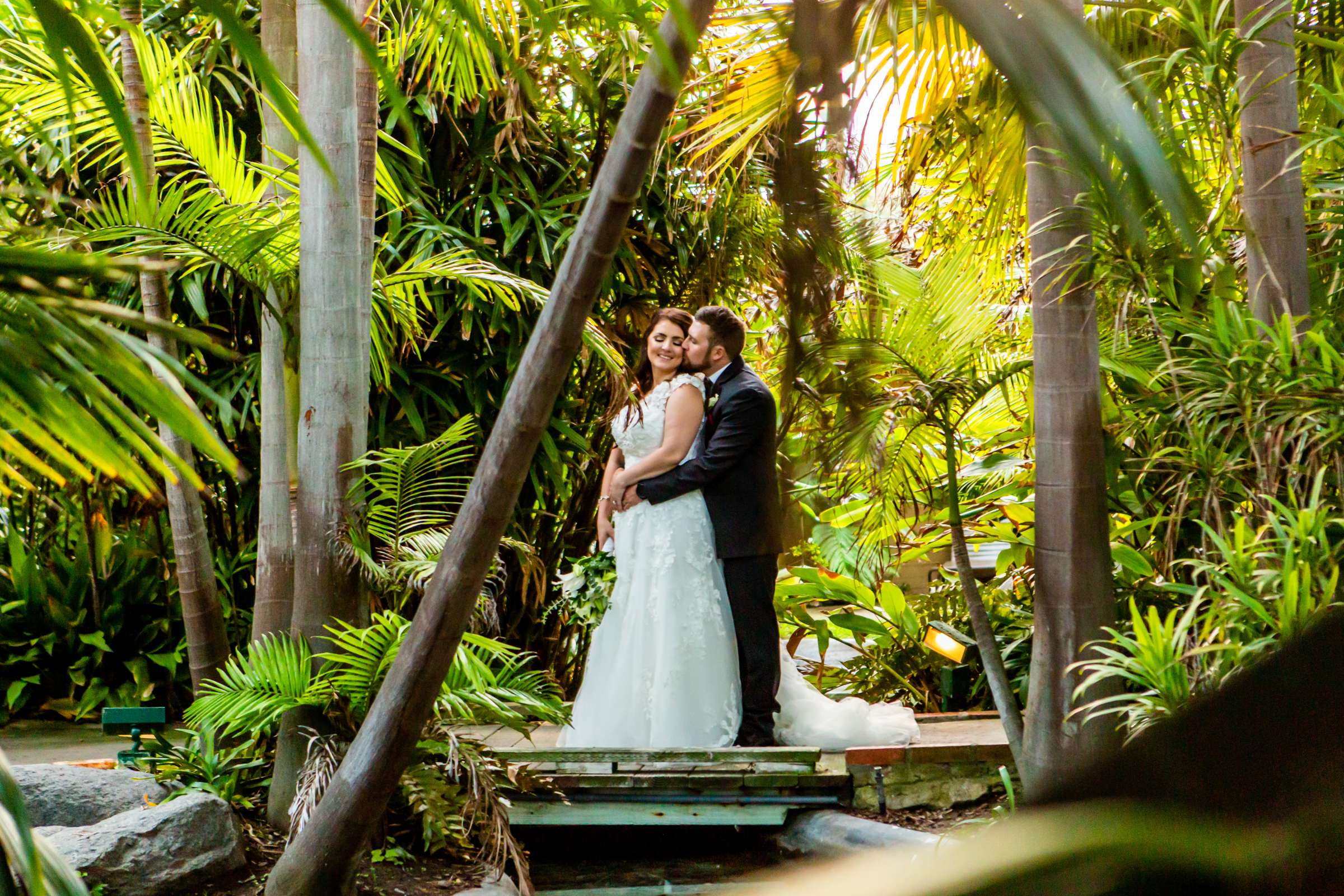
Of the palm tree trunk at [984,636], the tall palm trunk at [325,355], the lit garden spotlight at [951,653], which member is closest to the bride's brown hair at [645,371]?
the tall palm trunk at [325,355]

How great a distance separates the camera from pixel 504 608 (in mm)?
5777

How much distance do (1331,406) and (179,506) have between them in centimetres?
336

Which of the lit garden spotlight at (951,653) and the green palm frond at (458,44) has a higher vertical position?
the green palm frond at (458,44)

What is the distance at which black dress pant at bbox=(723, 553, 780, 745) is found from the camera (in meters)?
4.52

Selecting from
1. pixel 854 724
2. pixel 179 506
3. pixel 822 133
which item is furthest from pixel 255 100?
pixel 822 133

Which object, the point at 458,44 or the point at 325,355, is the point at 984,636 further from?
the point at 458,44

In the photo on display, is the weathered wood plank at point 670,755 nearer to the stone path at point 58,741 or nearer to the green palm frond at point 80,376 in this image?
the stone path at point 58,741

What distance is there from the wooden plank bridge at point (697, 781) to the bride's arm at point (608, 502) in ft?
3.64

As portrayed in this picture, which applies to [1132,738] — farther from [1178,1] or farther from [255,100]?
[255,100]

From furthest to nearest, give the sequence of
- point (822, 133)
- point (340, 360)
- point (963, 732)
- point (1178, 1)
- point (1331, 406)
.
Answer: point (963, 732)
point (340, 360)
point (1331, 406)
point (1178, 1)
point (822, 133)

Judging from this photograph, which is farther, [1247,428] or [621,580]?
[621,580]

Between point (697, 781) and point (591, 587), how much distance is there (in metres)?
1.07

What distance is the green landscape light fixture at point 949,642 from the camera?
5.04 m

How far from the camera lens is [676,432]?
4.64 m
